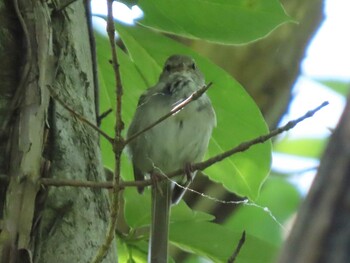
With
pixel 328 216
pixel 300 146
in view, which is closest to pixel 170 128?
pixel 328 216

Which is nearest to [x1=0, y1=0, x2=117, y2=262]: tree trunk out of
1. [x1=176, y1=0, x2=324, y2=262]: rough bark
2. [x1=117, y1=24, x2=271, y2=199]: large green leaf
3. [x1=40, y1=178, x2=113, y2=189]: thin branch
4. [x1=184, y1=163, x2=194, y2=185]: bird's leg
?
[x1=40, y1=178, x2=113, y2=189]: thin branch

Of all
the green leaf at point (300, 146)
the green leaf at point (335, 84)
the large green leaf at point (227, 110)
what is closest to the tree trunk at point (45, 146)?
the large green leaf at point (227, 110)

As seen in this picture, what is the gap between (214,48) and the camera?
4.37 m

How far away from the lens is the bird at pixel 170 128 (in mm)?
2598

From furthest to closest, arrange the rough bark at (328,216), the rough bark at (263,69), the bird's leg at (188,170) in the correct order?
the rough bark at (263,69), the bird's leg at (188,170), the rough bark at (328,216)

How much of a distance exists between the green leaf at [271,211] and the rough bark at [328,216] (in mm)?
3806

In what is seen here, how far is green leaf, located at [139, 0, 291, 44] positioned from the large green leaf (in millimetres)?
134

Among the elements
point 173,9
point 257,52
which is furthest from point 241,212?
point 173,9

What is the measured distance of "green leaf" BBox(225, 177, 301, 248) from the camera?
443 cm

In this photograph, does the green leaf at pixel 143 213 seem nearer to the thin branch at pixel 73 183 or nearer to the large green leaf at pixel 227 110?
the large green leaf at pixel 227 110

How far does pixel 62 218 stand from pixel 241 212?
3.12 meters

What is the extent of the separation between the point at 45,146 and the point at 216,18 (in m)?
0.76

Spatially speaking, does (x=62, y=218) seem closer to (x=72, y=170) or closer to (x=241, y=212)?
(x=72, y=170)

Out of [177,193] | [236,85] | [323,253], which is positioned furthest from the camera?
[177,193]
